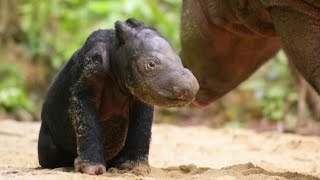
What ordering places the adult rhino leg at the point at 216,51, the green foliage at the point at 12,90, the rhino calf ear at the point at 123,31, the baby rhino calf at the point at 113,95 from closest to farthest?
the baby rhino calf at the point at 113,95, the rhino calf ear at the point at 123,31, the adult rhino leg at the point at 216,51, the green foliage at the point at 12,90

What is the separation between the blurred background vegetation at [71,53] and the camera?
37.0 ft

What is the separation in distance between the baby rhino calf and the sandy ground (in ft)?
0.54

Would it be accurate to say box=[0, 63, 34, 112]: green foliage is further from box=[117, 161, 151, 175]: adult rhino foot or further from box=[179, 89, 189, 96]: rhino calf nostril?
box=[179, 89, 189, 96]: rhino calf nostril

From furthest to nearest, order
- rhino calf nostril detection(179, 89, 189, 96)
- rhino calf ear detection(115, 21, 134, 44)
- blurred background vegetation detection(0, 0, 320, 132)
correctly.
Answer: blurred background vegetation detection(0, 0, 320, 132) → rhino calf ear detection(115, 21, 134, 44) → rhino calf nostril detection(179, 89, 189, 96)

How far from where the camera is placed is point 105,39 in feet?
12.6

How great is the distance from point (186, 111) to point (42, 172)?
338 inches

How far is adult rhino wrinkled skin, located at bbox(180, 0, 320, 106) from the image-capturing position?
152 inches

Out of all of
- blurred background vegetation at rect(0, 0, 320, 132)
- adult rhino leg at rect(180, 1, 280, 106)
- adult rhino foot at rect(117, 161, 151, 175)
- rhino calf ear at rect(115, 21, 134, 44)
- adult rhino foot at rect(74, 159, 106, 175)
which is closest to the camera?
adult rhino foot at rect(74, 159, 106, 175)

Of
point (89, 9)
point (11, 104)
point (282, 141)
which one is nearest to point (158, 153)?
point (282, 141)

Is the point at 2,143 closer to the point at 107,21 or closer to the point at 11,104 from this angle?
the point at 11,104

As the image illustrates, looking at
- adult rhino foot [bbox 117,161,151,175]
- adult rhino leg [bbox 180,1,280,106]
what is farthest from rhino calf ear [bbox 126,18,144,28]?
adult rhino leg [bbox 180,1,280,106]

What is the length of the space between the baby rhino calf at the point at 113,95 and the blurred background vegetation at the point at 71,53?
6.65 meters

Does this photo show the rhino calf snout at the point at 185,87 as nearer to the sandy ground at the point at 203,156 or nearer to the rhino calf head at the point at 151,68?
the rhino calf head at the point at 151,68

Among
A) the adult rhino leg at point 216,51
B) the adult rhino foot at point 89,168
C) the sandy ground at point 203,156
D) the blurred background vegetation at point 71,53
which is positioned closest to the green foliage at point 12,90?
the blurred background vegetation at point 71,53
